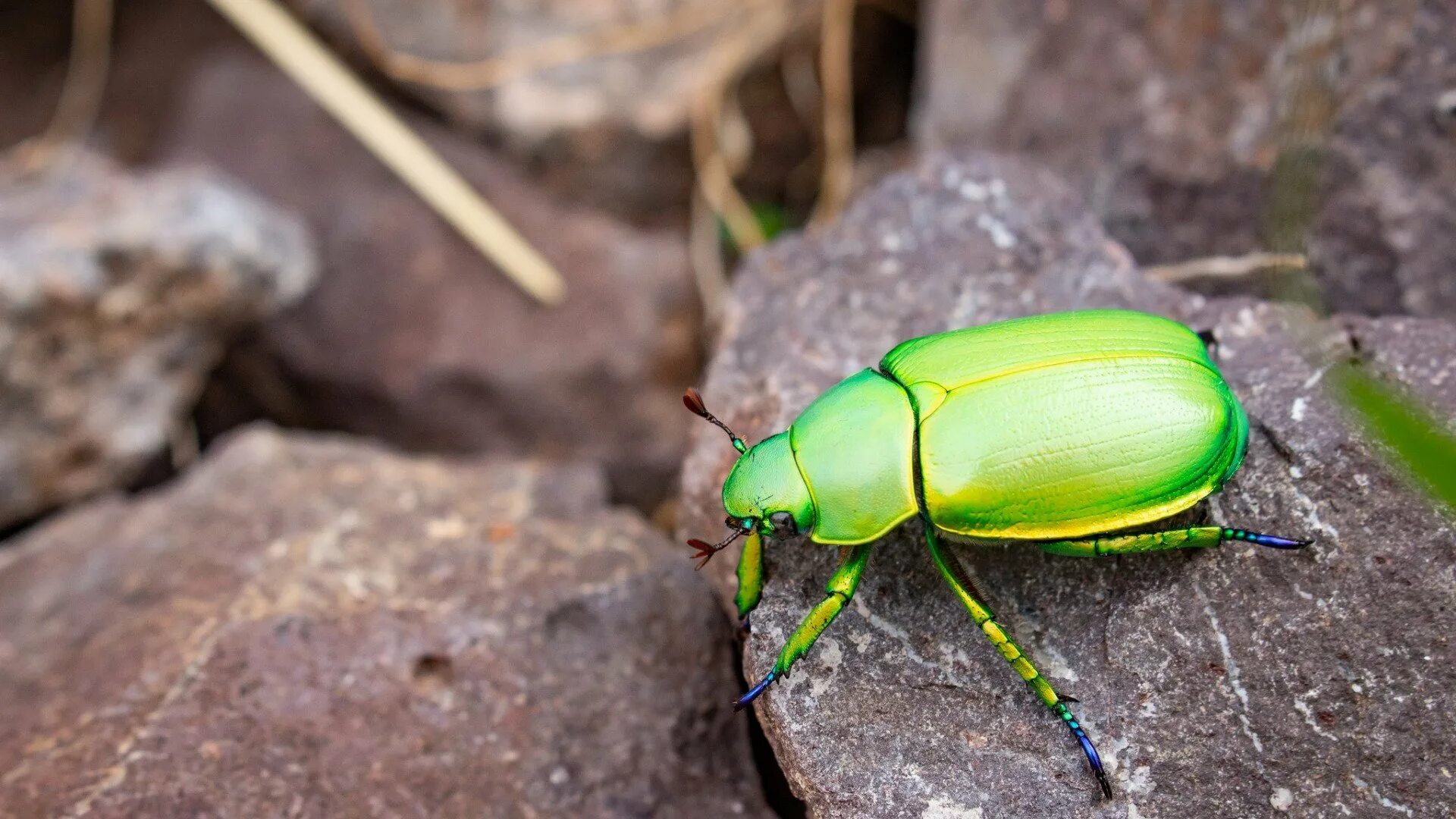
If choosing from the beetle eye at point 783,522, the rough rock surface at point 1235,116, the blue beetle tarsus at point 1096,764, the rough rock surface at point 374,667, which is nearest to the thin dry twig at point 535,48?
the rough rock surface at point 1235,116

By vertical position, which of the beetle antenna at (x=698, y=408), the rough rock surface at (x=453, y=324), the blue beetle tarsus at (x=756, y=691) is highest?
the beetle antenna at (x=698, y=408)

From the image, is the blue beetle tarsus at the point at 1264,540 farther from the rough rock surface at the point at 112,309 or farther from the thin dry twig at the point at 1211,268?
the rough rock surface at the point at 112,309

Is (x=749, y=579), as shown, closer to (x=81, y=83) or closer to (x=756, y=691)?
(x=756, y=691)

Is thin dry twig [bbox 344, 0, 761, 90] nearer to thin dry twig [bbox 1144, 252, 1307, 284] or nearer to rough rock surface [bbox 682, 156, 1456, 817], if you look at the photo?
thin dry twig [bbox 1144, 252, 1307, 284]

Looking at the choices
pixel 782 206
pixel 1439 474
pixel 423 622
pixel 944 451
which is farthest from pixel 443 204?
pixel 1439 474

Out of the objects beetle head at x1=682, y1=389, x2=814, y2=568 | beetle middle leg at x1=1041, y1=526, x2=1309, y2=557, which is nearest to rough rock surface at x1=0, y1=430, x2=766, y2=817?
beetle head at x1=682, y1=389, x2=814, y2=568

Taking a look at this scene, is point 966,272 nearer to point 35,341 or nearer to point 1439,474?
point 1439,474
